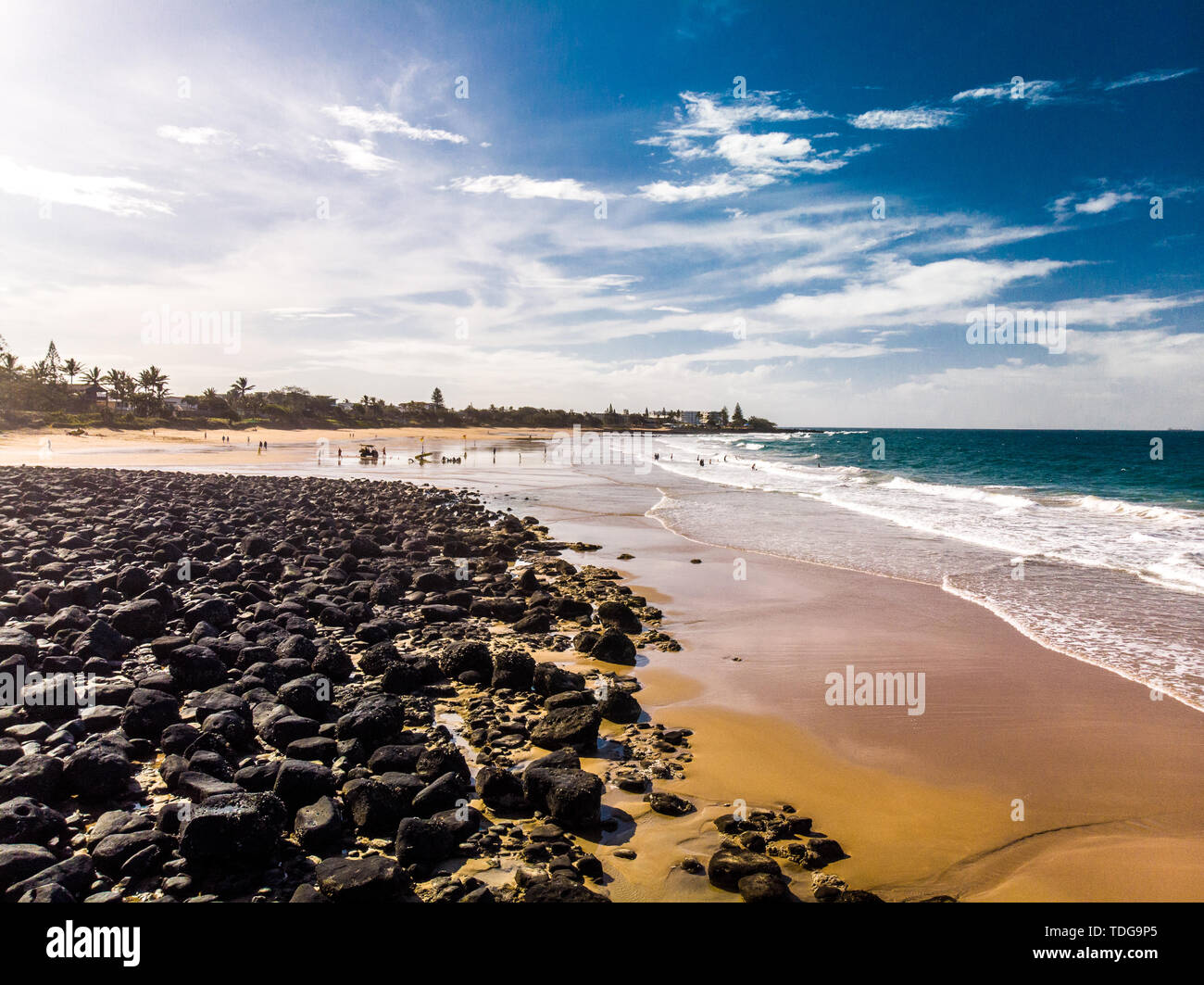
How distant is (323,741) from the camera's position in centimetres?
548

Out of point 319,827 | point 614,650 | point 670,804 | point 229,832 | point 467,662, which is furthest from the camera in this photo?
point 614,650

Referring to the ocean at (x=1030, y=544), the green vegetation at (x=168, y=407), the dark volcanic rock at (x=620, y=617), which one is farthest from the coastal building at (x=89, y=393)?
the dark volcanic rock at (x=620, y=617)

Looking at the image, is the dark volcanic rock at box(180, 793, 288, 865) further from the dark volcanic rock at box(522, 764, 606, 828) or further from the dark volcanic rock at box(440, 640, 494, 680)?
the dark volcanic rock at box(440, 640, 494, 680)

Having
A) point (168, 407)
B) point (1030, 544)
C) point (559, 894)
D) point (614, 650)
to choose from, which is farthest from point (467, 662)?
point (168, 407)

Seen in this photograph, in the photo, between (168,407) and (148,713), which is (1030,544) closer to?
(148,713)

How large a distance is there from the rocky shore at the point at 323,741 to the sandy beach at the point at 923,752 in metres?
0.38

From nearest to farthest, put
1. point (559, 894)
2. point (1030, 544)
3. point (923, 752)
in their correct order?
1. point (559, 894)
2. point (923, 752)
3. point (1030, 544)

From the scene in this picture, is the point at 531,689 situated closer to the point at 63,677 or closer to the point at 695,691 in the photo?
the point at 695,691

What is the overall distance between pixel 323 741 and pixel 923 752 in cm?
582

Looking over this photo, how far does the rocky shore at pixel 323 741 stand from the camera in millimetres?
4039

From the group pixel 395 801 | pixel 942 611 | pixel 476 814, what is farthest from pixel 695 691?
pixel 942 611

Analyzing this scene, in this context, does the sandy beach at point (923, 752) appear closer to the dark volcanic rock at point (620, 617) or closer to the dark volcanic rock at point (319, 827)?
the dark volcanic rock at point (620, 617)
